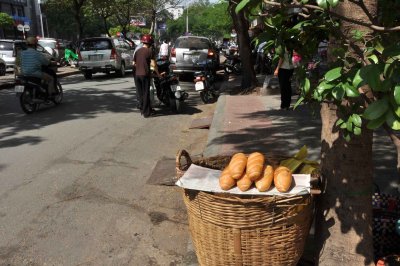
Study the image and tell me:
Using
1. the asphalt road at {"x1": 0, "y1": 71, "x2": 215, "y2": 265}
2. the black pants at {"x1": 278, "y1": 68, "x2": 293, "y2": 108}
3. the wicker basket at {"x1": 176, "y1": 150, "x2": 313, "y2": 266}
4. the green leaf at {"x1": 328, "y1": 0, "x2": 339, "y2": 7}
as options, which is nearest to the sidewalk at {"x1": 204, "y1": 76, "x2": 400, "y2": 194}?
the black pants at {"x1": 278, "y1": 68, "x2": 293, "y2": 108}

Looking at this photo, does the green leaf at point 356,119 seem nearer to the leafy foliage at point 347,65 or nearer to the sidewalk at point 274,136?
the leafy foliage at point 347,65

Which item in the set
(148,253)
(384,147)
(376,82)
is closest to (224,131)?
(384,147)

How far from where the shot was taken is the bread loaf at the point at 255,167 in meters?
2.68

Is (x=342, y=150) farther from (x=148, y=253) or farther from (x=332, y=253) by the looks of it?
(x=148, y=253)

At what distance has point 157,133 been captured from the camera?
8.20 meters

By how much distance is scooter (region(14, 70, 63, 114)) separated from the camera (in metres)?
9.94

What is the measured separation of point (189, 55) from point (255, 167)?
14.2m

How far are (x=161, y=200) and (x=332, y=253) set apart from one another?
8.25 feet

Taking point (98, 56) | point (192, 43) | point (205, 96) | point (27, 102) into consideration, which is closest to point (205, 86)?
point (205, 96)

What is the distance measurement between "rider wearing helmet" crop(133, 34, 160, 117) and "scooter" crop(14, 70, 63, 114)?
7.81 ft

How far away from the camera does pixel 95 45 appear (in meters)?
18.7

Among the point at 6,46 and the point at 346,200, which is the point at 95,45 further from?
the point at 346,200

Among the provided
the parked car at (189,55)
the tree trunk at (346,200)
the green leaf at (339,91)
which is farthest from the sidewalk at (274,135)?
the parked car at (189,55)

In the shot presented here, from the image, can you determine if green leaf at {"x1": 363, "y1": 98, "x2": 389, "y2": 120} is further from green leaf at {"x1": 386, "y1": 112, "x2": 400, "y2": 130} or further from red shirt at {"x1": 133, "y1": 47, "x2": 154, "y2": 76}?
red shirt at {"x1": 133, "y1": 47, "x2": 154, "y2": 76}
